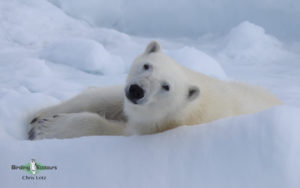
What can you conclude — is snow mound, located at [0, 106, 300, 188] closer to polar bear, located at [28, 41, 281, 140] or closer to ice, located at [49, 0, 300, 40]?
polar bear, located at [28, 41, 281, 140]

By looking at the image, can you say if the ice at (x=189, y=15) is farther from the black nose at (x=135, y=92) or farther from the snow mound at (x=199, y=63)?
the black nose at (x=135, y=92)

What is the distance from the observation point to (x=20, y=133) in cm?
297

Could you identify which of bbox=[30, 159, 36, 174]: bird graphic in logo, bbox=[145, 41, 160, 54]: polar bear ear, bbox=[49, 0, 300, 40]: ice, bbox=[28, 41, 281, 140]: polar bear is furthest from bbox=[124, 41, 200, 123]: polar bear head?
bbox=[49, 0, 300, 40]: ice

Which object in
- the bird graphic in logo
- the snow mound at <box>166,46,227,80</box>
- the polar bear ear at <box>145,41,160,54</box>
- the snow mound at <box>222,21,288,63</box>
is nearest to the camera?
the bird graphic in logo

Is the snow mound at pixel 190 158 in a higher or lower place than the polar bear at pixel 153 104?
lower

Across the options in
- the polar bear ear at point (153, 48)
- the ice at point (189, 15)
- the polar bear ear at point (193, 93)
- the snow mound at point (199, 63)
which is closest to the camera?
the polar bear ear at point (193, 93)

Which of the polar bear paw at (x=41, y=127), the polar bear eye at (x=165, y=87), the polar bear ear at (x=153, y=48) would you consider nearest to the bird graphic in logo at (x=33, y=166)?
the polar bear eye at (x=165, y=87)

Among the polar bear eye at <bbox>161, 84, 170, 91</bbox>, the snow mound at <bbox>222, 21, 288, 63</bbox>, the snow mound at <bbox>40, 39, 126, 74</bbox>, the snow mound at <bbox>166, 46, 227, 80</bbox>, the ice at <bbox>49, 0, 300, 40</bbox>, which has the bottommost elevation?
the polar bear eye at <bbox>161, 84, 170, 91</bbox>

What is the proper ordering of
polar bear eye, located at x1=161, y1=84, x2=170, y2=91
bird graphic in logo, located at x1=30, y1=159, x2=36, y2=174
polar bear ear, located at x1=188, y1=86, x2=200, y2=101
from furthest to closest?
polar bear ear, located at x1=188, y1=86, x2=200, y2=101
polar bear eye, located at x1=161, y1=84, x2=170, y2=91
bird graphic in logo, located at x1=30, y1=159, x2=36, y2=174

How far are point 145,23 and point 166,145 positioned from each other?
29.4 feet

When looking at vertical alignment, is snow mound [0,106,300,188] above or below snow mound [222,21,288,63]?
below

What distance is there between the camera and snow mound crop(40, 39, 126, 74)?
19.2 feet

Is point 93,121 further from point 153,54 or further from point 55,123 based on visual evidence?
point 153,54

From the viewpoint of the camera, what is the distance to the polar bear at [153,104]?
2.46 metres
